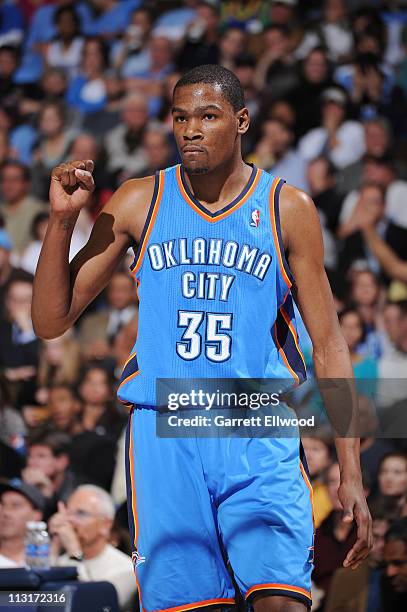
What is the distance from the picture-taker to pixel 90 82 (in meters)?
10.5

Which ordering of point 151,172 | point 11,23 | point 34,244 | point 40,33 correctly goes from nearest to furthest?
point 34,244 < point 151,172 < point 40,33 < point 11,23

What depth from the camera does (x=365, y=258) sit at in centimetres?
795

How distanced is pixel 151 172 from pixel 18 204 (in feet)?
4.00

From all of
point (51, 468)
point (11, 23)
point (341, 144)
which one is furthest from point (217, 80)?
point (11, 23)

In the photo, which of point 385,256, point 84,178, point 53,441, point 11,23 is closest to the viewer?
point 84,178

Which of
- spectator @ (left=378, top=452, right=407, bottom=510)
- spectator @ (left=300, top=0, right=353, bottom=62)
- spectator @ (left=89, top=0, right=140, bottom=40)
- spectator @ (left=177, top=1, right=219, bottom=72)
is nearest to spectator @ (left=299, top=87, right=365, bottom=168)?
spectator @ (left=300, top=0, right=353, bottom=62)

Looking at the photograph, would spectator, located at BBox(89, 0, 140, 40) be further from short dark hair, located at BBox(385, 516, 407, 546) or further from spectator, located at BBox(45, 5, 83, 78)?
short dark hair, located at BBox(385, 516, 407, 546)

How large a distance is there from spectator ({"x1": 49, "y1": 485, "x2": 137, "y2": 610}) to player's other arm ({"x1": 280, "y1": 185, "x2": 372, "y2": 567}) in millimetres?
2324

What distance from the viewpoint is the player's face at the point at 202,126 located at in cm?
321

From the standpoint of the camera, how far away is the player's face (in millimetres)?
3215

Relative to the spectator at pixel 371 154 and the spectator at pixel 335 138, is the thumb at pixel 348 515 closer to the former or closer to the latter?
the spectator at pixel 371 154

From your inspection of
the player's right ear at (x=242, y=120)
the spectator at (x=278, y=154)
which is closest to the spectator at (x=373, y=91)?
the spectator at (x=278, y=154)

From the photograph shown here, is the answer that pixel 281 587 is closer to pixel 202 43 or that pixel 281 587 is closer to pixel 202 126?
pixel 202 126

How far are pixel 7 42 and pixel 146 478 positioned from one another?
9.00m
